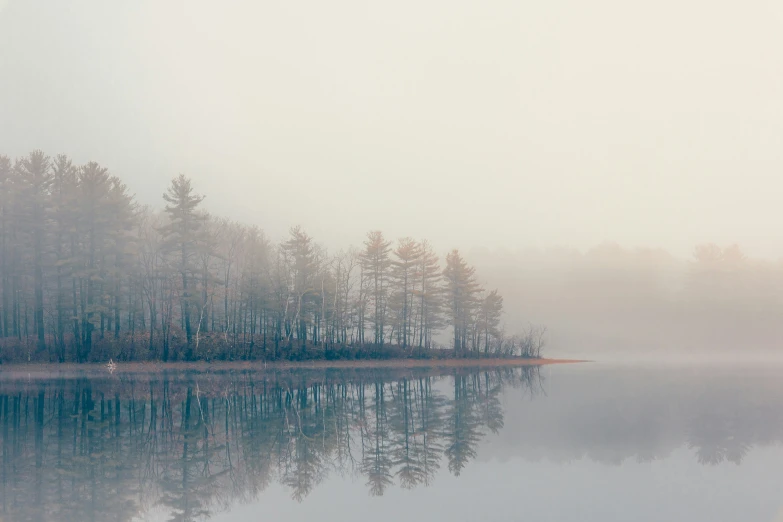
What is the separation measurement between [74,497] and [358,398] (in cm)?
1899

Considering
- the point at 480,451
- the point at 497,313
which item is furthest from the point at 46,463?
the point at 497,313

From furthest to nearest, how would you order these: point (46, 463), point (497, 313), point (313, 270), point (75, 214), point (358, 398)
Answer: point (497, 313)
point (313, 270)
point (75, 214)
point (358, 398)
point (46, 463)

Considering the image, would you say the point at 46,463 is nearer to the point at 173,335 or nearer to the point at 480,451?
the point at 480,451

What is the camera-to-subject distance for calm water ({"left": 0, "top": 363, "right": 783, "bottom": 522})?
12133 millimetres

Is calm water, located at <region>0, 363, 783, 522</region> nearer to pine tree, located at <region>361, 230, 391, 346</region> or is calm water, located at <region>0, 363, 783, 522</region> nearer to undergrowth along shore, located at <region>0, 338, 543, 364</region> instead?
undergrowth along shore, located at <region>0, 338, 543, 364</region>

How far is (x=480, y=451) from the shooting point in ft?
56.7

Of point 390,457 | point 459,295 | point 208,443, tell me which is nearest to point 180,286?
point 459,295

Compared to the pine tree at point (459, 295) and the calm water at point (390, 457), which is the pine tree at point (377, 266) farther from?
the calm water at point (390, 457)

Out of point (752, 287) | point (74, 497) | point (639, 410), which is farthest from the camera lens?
point (752, 287)

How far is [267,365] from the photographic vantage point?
5475 centimetres

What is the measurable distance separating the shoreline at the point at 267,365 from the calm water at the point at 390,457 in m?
17.3

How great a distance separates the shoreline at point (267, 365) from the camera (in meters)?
47.0

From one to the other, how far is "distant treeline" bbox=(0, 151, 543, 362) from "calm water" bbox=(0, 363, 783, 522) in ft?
73.3

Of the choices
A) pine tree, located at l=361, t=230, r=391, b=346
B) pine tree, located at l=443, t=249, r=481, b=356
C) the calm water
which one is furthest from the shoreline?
the calm water
